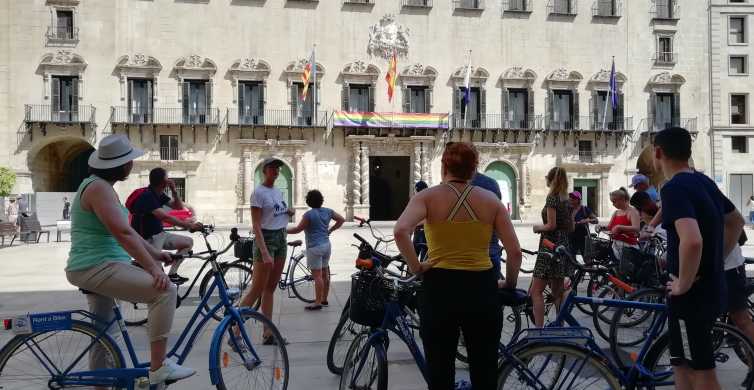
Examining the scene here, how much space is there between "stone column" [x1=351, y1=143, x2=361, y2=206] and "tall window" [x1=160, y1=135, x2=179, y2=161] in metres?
8.74

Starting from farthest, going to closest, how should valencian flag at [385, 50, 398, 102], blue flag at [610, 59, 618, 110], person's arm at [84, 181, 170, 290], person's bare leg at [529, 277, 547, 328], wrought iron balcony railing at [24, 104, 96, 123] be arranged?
blue flag at [610, 59, 618, 110], valencian flag at [385, 50, 398, 102], wrought iron balcony railing at [24, 104, 96, 123], person's bare leg at [529, 277, 547, 328], person's arm at [84, 181, 170, 290]

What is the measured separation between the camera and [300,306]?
25.1ft

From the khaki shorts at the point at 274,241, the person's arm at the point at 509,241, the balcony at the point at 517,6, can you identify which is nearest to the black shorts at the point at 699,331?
the person's arm at the point at 509,241

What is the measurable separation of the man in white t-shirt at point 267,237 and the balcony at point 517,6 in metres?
28.0

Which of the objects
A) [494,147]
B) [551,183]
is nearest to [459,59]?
[494,147]

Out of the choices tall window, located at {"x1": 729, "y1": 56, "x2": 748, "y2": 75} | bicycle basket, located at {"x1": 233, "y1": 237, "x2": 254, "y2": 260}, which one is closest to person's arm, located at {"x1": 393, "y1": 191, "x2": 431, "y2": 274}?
bicycle basket, located at {"x1": 233, "y1": 237, "x2": 254, "y2": 260}

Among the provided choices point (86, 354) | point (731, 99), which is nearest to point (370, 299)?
point (86, 354)

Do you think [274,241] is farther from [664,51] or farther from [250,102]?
[664,51]

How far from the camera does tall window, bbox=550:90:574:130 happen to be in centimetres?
3098

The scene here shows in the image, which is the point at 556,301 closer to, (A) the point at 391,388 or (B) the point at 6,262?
(A) the point at 391,388

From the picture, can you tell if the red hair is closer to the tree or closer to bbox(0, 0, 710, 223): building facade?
bbox(0, 0, 710, 223): building facade

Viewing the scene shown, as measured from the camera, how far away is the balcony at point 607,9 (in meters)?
31.6

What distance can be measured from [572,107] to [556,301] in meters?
27.8

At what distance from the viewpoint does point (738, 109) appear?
33.2 meters
